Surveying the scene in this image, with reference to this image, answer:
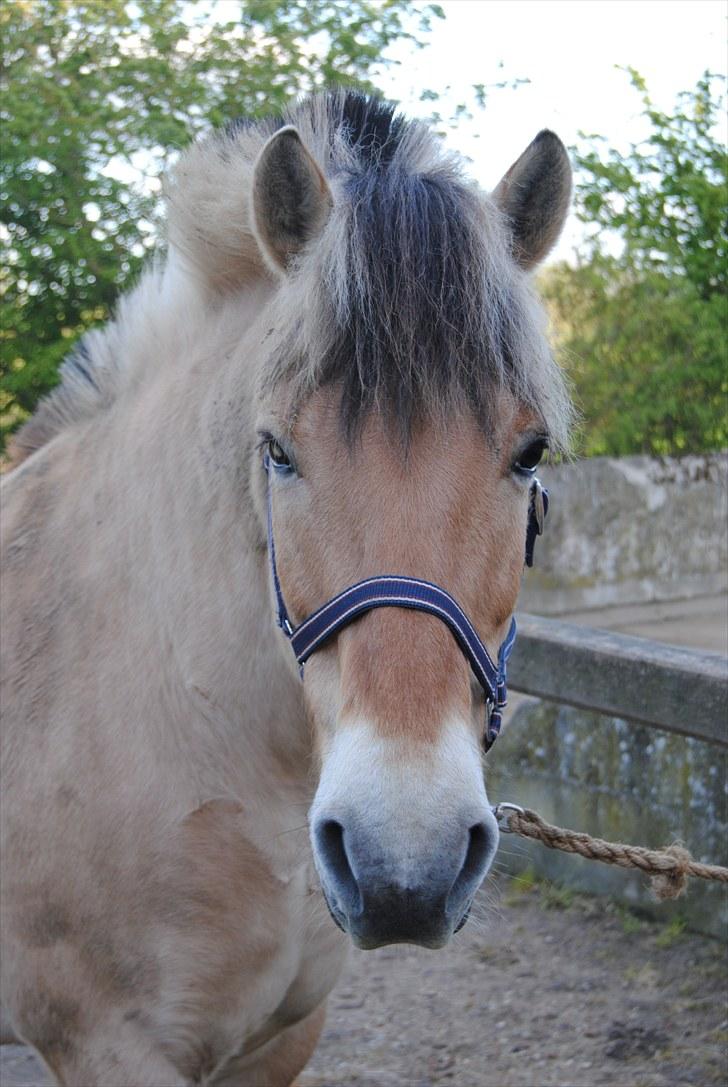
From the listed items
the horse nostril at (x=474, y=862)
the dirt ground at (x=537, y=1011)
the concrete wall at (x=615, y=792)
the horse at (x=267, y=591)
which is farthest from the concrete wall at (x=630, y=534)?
the horse nostril at (x=474, y=862)

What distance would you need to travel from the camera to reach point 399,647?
176 cm

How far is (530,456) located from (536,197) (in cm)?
55

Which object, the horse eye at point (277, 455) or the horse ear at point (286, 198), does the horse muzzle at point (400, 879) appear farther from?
the horse ear at point (286, 198)

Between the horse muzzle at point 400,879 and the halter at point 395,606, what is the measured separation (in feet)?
0.98

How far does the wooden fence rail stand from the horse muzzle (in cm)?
211

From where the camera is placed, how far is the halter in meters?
1.78

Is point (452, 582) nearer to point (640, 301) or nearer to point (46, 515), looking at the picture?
point (46, 515)

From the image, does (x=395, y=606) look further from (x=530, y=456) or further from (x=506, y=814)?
(x=506, y=814)

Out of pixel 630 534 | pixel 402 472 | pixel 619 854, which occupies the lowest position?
pixel 630 534

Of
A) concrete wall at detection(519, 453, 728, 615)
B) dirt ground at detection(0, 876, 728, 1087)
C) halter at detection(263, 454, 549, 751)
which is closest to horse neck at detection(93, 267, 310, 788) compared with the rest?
halter at detection(263, 454, 549, 751)

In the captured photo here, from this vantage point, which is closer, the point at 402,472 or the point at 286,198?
the point at 402,472

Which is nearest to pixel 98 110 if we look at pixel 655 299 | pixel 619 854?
pixel 655 299

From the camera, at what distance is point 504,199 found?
86.0 inches

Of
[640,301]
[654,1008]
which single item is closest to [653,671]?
[654,1008]
